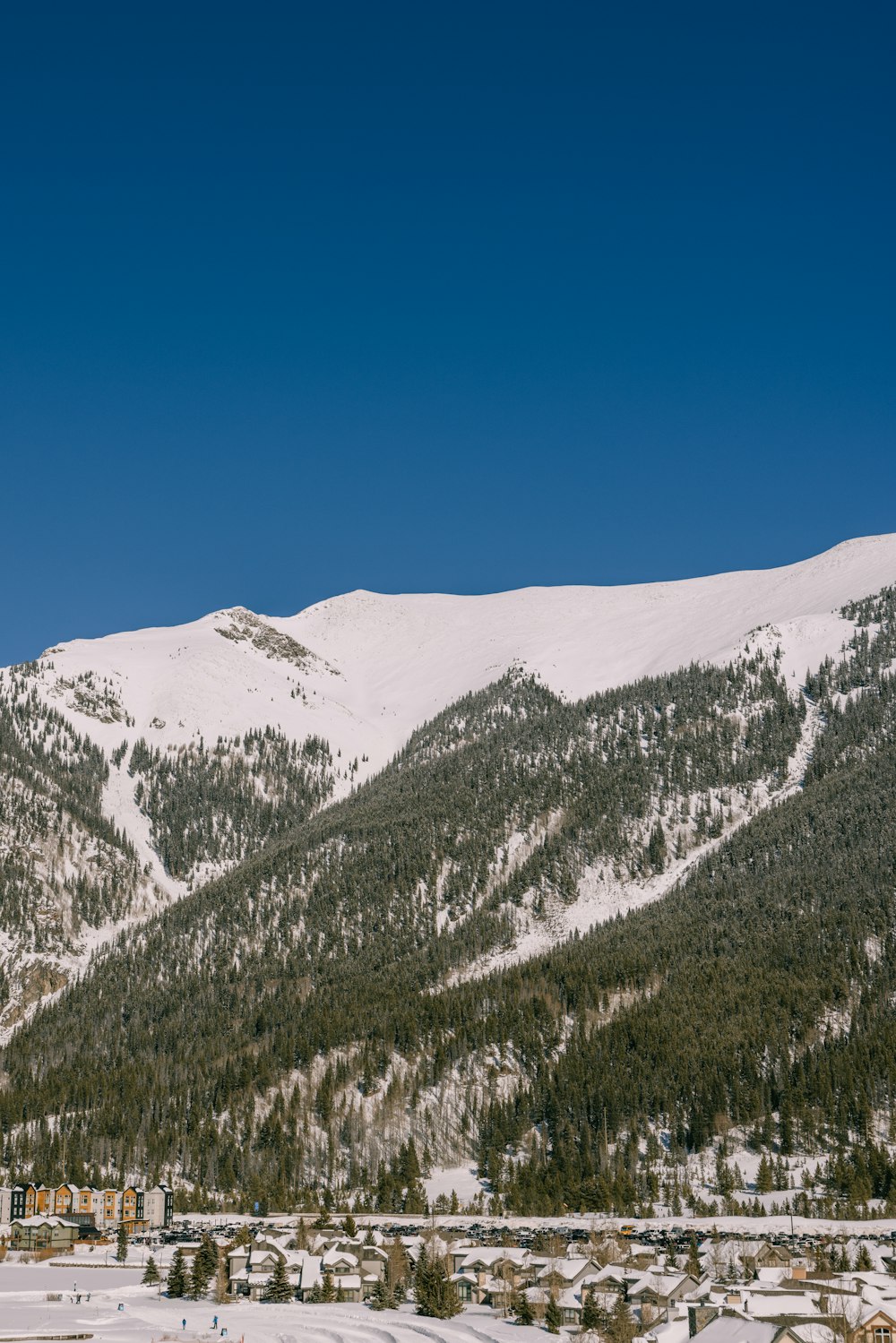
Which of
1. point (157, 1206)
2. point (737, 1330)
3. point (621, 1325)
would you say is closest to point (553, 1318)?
point (621, 1325)

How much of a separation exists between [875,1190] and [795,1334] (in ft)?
333

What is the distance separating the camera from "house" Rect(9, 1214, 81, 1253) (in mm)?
148875

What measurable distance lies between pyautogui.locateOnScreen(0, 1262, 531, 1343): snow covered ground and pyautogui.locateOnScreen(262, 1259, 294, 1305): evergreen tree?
5.33 feet

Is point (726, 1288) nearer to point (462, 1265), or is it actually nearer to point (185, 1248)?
point (462, 1265)

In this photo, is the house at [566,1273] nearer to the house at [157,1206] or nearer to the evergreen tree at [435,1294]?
the evergreen tree at [435,1294]

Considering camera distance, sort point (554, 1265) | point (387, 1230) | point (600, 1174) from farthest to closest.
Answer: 1. point (600, 1174)
2. point (387, 1230)
3. point (554, 1265)

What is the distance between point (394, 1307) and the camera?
349 feet

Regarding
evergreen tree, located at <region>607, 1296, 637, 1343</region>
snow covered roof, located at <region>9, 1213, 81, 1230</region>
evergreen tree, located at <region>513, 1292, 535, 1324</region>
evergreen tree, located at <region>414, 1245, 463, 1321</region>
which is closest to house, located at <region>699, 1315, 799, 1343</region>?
evergreen tree, located at <region>607, 1296, 637, 1343</region>

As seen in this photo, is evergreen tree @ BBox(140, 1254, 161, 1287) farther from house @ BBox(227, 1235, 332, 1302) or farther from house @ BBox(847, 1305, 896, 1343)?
house @ BBox(847, 1305, 896, 1343)

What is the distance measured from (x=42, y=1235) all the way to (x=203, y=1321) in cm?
5644

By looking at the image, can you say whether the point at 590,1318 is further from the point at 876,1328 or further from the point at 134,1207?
the point at 134,1207

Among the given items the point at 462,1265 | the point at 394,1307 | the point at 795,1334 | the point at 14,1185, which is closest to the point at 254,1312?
the point at 394,1307

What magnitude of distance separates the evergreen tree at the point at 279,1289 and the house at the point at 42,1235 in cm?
4433

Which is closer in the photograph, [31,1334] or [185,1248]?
[31,1334]
